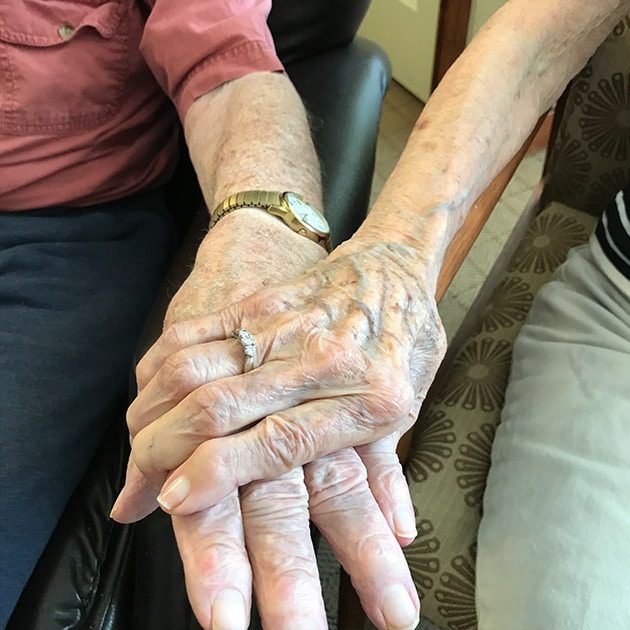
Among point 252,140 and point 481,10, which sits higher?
point 252,140

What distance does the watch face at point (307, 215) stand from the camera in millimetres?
763

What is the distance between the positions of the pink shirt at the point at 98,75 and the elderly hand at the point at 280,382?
13.8 inches

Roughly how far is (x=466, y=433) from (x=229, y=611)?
495 mm

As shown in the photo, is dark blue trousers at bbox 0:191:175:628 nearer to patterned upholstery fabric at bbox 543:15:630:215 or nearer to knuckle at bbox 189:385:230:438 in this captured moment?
knuckle at bbox 189:385:230:438

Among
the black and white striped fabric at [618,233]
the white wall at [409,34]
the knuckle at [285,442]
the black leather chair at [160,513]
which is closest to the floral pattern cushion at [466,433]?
the black and white striped fabric at [618,233]

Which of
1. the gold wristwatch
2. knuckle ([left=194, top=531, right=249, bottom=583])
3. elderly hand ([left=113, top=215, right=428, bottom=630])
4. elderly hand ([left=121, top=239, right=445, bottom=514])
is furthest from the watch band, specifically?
knuckle ([left=194, top=531, right=249, bottom=583])

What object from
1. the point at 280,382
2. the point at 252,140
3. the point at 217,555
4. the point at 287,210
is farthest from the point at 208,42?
the point at 217,555

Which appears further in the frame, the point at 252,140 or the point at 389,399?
the point at 252,140

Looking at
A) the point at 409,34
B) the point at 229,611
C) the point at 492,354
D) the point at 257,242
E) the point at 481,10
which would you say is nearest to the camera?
the point at 229,611

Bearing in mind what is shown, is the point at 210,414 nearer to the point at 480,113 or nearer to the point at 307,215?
the point at 307,215

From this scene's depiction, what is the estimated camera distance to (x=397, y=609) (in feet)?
1.79

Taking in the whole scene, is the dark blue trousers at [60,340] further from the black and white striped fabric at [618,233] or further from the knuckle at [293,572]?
the black and white striped fabric at [618,233]

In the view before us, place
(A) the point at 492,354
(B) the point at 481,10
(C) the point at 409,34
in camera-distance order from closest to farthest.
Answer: (A) the point at 492,354 < (B) the point at 481,10 < (C) the point at 409,34

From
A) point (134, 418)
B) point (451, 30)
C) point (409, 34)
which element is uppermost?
point (134, 418)
